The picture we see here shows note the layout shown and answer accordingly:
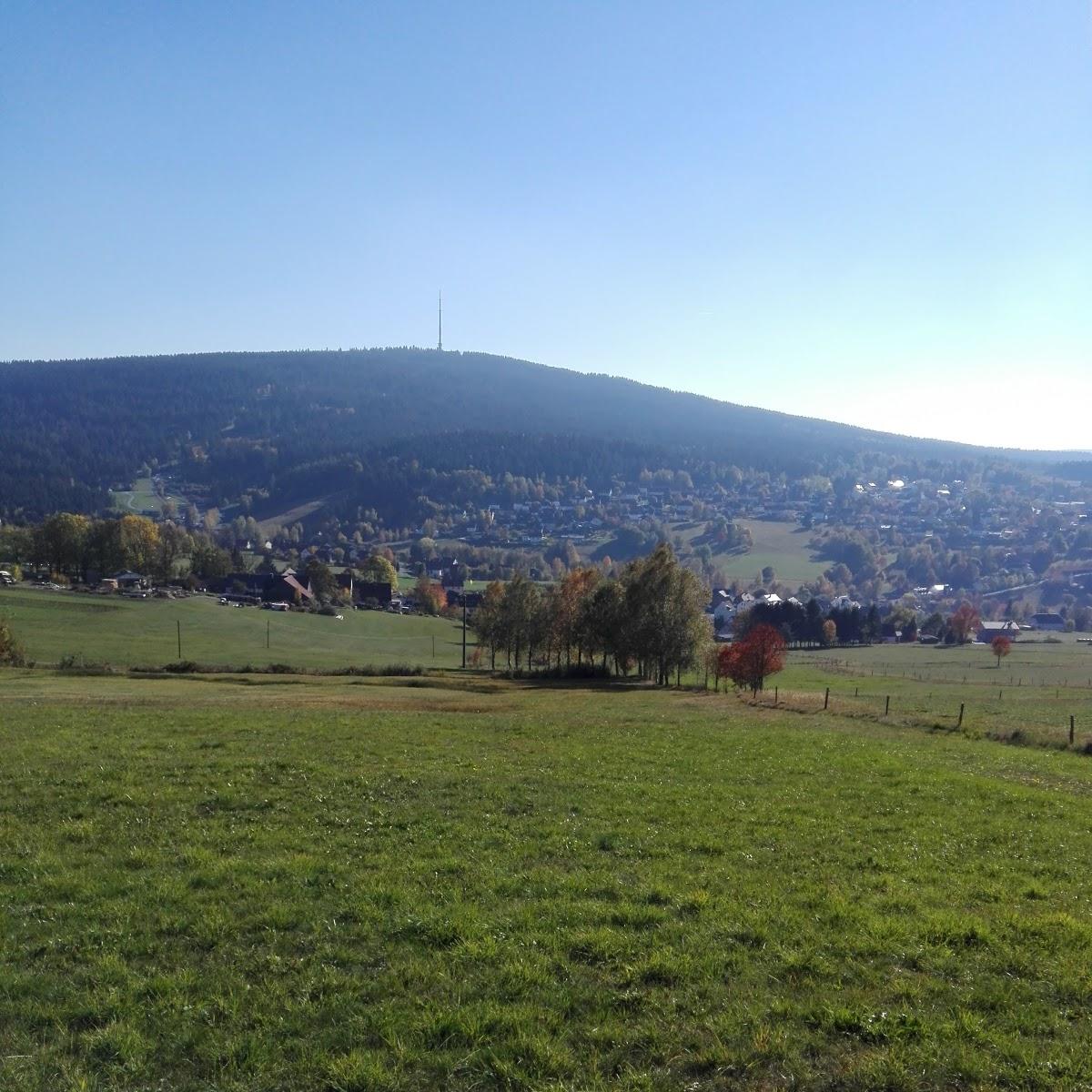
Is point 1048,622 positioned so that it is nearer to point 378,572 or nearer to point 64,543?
point 378,572

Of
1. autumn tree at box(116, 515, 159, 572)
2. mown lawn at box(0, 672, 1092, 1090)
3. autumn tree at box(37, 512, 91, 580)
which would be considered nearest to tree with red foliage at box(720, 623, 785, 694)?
mown lawn at box(0, 672, 1092, 1090)

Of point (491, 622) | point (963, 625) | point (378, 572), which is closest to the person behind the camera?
point (491, 622)

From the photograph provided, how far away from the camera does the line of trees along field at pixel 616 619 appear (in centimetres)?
6588

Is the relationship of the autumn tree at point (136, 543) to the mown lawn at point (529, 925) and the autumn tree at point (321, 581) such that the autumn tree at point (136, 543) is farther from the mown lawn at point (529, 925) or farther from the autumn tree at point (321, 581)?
the mown lawn at point (529, 925)

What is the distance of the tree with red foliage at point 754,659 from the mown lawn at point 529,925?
42.5 metres

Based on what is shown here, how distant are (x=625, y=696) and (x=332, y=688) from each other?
57.9ft

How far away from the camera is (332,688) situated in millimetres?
52344

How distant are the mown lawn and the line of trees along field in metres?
46.4

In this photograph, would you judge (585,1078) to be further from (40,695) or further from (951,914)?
(40,695)

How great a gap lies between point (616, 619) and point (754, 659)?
11.6m

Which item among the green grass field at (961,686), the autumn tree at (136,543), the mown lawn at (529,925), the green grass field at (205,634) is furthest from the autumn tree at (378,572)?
the mown lawn at (529,925)

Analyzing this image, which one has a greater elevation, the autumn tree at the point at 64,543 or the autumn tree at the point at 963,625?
the autumn tree at the point at 64,543

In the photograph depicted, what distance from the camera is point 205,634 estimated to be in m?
97.2

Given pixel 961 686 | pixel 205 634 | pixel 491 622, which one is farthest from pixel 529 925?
pixel 205 634
